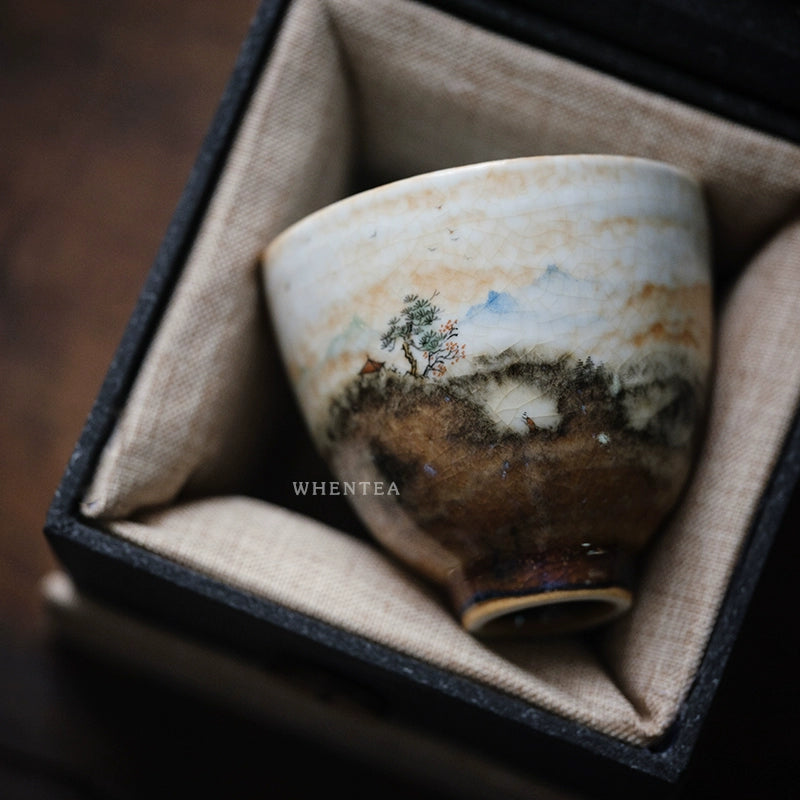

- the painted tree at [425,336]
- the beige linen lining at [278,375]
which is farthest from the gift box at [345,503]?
the painted tree at [425,336]

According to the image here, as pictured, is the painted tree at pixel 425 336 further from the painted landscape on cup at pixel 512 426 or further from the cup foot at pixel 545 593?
the cup foot at pixel 545 593

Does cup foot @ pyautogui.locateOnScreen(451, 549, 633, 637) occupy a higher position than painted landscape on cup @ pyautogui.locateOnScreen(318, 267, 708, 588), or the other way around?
painted landscape on cup @ pyautogui.locateOnScreen(318, 267, 708, 588)

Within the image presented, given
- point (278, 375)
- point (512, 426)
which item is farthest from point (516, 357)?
point (278, 375)

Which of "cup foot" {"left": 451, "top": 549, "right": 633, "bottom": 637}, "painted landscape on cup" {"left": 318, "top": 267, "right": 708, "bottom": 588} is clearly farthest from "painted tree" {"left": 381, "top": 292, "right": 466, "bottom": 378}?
"cup foot" {"left": 451, "top": 549, "right": 633, "bottom": 637}

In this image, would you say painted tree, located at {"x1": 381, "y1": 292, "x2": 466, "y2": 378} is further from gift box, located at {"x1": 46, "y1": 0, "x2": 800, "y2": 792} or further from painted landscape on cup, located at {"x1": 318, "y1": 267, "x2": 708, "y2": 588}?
gift box, located at {"x1": 46, "y1": 0, "x2": 800, "y2": 792}

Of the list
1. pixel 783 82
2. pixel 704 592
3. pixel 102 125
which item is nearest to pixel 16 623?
pixel 102 125

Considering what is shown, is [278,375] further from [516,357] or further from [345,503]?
[516,357]
